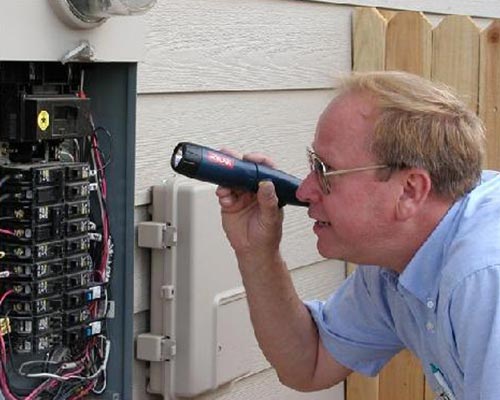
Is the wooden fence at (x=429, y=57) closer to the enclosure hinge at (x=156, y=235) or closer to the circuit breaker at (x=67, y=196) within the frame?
the enclosure hinge at (x=156, y=235)

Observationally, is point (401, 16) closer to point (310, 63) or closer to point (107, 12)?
point (310, 63)

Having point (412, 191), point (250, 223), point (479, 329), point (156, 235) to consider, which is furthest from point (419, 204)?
point (156, 235)

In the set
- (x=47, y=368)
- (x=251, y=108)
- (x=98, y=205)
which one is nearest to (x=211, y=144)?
(x=251, y=108)

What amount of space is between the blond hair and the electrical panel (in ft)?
2.20

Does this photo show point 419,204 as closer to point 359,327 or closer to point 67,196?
point 359,327

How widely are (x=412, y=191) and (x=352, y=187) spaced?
0.41ft

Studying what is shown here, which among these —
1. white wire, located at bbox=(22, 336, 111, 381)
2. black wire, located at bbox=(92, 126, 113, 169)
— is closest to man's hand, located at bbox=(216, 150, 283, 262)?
black wire, located at bbox=(92, 126, 113, 169)

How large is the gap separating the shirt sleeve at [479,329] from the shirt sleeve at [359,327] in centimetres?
56

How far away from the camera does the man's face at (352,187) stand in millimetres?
2510

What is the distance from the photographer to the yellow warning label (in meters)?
2.57

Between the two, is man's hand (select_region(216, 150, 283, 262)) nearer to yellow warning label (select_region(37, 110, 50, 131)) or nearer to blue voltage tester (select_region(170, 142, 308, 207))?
blue voltage tester (select_region(170, 142, 308, 207))

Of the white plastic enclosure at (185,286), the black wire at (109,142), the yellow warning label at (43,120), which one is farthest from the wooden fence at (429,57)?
the yellow warning label at (43,120)

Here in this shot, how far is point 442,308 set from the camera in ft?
7.96

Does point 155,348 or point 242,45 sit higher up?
point 242,45
